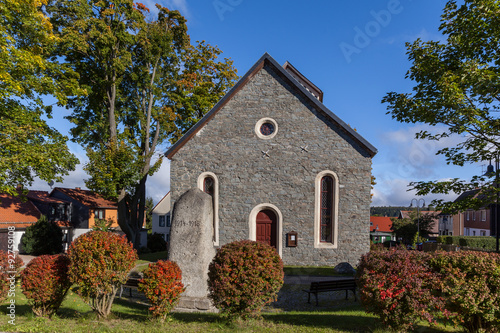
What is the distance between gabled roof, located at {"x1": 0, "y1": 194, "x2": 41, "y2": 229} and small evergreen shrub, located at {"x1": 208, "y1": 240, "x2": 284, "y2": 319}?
79.7 ft

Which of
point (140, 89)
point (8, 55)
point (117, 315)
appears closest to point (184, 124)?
point (140, 89)

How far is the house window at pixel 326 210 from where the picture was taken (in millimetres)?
16156

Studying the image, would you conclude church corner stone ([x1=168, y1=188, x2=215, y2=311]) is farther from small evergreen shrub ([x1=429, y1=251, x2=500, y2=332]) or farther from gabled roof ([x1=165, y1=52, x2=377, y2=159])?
gabled roof ([x1=165, y1=52, x2=377, y2=159])

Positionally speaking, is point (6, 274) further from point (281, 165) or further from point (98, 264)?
point (281, 165)

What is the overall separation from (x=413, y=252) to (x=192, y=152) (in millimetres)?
12728

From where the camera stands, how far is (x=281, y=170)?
16609mm

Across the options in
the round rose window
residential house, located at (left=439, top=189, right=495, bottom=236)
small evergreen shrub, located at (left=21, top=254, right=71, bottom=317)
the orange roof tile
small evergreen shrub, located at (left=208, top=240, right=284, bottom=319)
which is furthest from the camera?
the orange roof tile

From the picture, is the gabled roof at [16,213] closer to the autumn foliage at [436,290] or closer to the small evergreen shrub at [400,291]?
the small evergreen shrub at [400,291]

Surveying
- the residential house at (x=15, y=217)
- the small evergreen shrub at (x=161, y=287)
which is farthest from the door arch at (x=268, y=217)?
the residential house at (x=15, y=217)

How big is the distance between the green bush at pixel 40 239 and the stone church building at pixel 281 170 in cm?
1310

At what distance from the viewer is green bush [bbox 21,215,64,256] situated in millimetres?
23016

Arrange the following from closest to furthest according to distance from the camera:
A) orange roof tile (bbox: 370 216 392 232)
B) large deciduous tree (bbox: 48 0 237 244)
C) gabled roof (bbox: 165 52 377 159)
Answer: gabled roof (bbox: 165 52 377 159) < large deciduous tree (bbox: 48 0 237 244) < orange roof tile (bbox: 370 216 392 232)

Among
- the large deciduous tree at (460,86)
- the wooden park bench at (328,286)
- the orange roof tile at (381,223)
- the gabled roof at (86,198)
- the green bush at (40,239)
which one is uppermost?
the large deciduous tree at (460,86)

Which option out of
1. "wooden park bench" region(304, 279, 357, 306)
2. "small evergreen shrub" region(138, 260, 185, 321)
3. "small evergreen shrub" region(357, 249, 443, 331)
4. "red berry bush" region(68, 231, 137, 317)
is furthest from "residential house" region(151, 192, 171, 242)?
"small evergreen shrub" region(357, 249, 443, 331)
